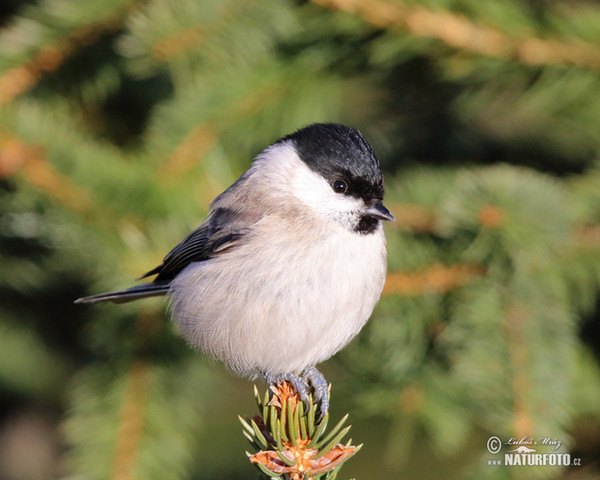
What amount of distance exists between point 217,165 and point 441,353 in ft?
2.69

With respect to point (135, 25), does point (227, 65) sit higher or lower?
lower

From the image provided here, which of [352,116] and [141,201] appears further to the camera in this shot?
[352,116]

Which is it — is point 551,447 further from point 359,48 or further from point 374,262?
point 359,48

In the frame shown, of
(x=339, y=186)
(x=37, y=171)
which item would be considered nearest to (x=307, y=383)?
(x=339, y=186)

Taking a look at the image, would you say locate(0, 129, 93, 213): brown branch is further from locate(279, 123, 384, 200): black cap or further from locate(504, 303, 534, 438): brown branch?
locate(504, 303, 534, 438): brown branch

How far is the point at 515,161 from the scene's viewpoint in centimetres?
229

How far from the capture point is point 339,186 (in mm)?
1794

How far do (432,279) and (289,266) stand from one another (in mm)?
364

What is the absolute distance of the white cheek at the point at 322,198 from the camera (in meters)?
1.78

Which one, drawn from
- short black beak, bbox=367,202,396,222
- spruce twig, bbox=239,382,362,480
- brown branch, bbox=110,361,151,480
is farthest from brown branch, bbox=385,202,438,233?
brown branch, bbox=110,361,151,480

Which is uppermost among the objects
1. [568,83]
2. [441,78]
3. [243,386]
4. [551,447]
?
[441,78]

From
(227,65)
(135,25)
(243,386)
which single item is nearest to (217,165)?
(227,65)

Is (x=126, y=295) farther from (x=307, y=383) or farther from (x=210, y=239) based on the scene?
(x=307, y=383)

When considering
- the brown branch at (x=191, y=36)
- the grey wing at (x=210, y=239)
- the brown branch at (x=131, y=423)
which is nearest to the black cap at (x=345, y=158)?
the grey wing at (x=210, y=239)
